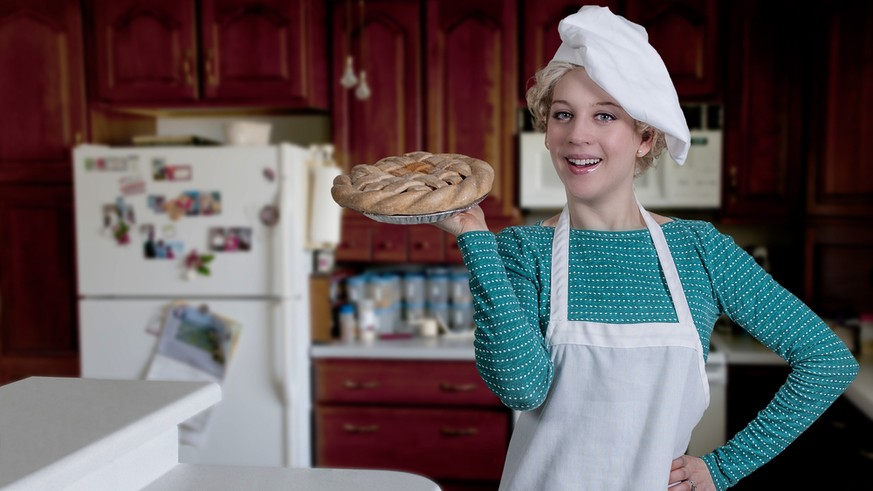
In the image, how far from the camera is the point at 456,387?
2727 mm

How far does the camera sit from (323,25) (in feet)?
9.73

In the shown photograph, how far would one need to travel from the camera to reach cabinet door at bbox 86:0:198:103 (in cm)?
289

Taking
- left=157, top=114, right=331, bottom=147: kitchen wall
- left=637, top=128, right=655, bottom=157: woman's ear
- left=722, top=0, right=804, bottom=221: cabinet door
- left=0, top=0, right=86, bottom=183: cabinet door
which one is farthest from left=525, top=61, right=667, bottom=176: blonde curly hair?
left=0, top=0, right=86, bottom=183: cabinet door

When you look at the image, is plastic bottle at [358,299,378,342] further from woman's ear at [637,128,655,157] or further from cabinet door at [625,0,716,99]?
woman's ear at [637,128,655,157]

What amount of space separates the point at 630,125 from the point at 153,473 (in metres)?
0.84

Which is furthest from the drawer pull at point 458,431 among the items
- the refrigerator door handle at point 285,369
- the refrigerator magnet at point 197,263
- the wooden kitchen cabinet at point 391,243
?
the refrigerator magnet at point 197,263

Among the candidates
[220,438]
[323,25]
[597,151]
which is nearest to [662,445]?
[597,151]

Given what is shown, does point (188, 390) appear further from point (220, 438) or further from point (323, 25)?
point (323, 25)

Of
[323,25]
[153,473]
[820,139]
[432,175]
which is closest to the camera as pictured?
[432,175]

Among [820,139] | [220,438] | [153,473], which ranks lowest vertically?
[220,438]

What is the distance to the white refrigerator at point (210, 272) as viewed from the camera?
2.63 metres

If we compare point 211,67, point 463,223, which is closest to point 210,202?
point 211,67

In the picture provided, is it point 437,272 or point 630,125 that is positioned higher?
point 630,125

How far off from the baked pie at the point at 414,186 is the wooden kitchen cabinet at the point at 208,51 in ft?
6.41
